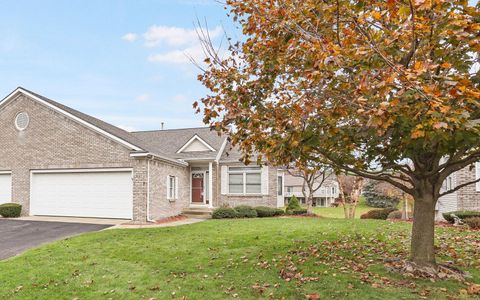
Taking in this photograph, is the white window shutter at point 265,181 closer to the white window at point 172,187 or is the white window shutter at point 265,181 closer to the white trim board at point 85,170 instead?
the white window at point 172,187

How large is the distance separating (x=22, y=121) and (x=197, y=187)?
10.9m

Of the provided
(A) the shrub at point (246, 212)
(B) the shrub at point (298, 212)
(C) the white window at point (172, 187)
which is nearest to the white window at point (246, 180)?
(B) the shrub at point (298, 212)

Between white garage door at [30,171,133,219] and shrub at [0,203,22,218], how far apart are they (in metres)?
0.64

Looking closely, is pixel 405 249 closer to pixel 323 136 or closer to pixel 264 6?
pixel 323 136

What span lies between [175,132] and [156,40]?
13098 millimetres

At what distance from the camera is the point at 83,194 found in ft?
56.2

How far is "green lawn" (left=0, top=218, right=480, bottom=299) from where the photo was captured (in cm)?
565

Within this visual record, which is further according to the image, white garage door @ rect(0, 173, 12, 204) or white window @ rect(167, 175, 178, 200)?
white garage door @ rect(0, 173, 12, 204)

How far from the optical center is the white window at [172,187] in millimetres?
18395

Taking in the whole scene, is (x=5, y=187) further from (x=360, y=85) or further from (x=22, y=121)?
(x=360, y=85)

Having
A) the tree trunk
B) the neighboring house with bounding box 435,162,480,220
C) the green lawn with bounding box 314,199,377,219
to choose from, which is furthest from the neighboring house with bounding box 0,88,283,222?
the green lawn with bounding box 314,199,377,219

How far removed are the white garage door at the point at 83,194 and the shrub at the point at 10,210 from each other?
643 mm


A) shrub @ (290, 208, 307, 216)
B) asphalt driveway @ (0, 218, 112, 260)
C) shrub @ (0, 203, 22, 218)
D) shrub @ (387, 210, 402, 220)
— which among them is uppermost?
shrub @ (0, 203, 22, 218)

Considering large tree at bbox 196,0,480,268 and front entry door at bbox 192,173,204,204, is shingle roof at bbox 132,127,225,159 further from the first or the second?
large tree at bbox 196,0,480,268
